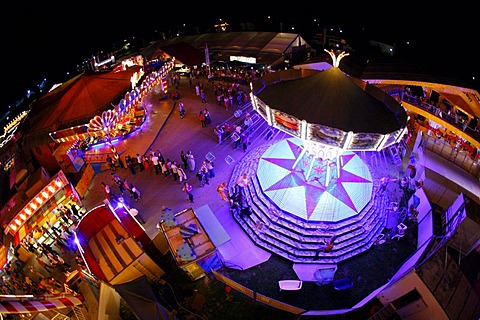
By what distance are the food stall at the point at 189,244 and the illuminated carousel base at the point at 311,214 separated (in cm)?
245

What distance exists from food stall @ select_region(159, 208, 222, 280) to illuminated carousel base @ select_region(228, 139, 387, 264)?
2.45m

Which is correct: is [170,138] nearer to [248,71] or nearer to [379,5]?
[248,71]

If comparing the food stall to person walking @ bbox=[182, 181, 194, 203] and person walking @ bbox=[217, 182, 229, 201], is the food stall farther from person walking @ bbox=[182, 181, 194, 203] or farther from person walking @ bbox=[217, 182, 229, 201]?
person walking @ bbox=[217, 182, 229, 201]

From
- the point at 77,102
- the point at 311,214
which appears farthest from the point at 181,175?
the point at 77,102

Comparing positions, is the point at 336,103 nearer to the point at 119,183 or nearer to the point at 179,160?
the point at 179,160

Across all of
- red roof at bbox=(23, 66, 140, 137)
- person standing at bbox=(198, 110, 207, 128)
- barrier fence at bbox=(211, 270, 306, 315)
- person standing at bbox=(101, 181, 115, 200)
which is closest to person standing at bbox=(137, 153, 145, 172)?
person standing at bbox=(101, 181, 115, 200)

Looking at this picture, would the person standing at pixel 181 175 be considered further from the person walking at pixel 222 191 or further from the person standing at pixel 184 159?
the person walking at pixel 222 191

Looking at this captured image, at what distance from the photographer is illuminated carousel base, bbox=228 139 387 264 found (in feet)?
40.4

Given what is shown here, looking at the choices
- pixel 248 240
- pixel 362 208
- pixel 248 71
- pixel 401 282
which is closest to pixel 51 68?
pixel 248 71

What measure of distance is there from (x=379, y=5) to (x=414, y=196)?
114 feet

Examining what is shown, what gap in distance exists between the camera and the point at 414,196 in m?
13.6

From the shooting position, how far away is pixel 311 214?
1289 centimetres

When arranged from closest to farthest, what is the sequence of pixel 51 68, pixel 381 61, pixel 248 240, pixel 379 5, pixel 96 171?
pixel 248 240 → pixel 96 171 → pixel 381 61 → pixel 51 68 → pixel 379 5

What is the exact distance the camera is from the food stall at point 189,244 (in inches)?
422
